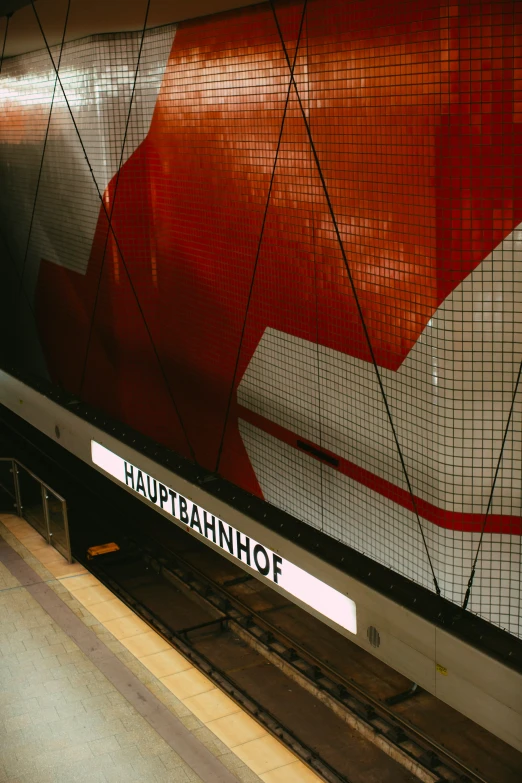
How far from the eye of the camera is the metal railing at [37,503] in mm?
8359

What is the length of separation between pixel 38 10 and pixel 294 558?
4624 millimetres

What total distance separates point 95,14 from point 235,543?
4373 mm

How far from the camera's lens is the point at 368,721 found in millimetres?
7094

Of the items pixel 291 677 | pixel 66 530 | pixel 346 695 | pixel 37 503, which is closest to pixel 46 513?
pixel 37 503

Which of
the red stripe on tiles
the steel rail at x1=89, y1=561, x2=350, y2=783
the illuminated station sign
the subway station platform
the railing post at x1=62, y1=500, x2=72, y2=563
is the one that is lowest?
the steel rail at x1=89, y1=561, x2=350, y2=783

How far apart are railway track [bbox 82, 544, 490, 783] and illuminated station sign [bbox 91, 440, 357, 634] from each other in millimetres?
2919

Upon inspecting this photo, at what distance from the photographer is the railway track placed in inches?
260

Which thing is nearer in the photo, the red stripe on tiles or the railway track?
the red stripe on tiles

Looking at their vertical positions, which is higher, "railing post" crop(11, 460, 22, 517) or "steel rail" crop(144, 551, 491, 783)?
"railing post" crop(11, 460, 22, 517)

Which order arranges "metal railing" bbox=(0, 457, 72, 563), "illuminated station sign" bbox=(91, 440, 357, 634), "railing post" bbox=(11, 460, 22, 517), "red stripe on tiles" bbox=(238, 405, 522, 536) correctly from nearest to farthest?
"illuminated station sign" bbox=(91, 440, 357, 634) < "red stripe on tiles" bbox=(238, 405, 522, 536) < "metal railing" bbox=(0, 457, 72, 563) < "railing post" bbox=(11, 460, 22, 517)

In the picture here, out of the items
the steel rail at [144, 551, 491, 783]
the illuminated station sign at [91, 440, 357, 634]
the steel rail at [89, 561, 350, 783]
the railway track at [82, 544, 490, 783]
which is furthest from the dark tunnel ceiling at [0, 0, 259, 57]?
the steel rail at [144, 551, 491, 783]

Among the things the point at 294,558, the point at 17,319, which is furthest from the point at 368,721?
the point at 17,319

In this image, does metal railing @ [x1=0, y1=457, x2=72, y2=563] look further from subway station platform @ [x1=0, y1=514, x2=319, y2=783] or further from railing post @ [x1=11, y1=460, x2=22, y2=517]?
subway station platform @ [x1=0, y1=514, x2=319, y2=783]

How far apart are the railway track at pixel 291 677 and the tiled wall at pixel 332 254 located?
1776 mm
